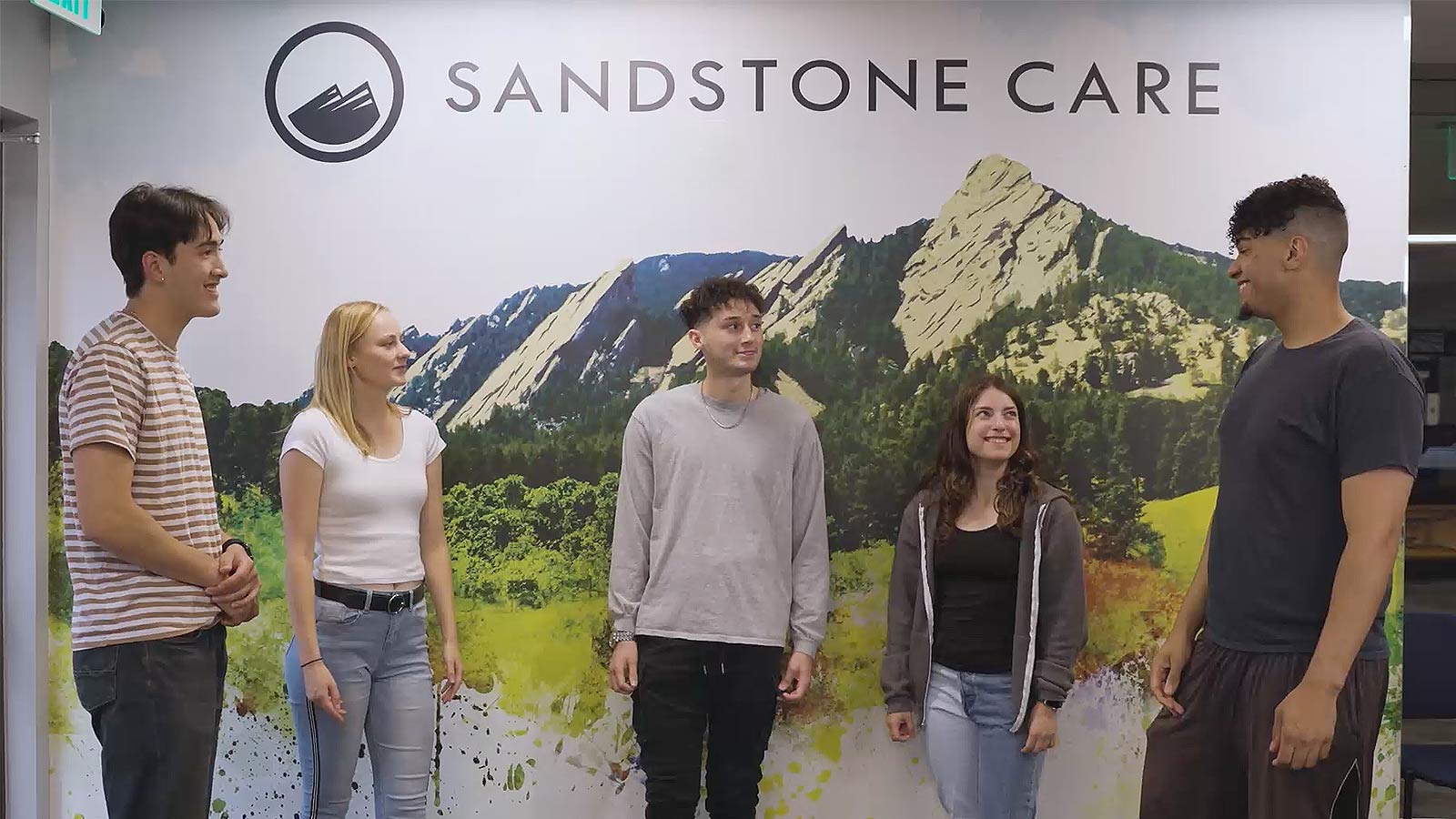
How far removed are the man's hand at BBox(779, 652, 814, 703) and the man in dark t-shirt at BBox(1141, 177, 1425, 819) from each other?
101 centimetres

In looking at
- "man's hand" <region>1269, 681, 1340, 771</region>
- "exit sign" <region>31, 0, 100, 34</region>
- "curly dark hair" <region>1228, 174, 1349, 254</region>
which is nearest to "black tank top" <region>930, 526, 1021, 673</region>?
"man's hand" <region>1269, 681, 1340, 771</region>

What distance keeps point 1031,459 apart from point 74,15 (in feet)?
9.50

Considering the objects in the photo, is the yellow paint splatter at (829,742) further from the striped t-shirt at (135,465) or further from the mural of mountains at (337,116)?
the mural of mountains at (337,116)

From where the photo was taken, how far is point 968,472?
11.0ft

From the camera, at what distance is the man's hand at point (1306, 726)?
2369mm

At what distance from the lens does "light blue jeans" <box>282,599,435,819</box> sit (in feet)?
10.0

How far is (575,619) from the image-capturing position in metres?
3.59

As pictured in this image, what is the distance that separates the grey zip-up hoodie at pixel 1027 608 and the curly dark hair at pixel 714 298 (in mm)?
813

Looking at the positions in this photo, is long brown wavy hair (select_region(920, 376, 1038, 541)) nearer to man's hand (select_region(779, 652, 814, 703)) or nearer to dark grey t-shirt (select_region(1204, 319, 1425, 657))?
man's hand (select_region(779, 652, 814, 703))

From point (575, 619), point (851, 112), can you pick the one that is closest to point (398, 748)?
point (575, 619)

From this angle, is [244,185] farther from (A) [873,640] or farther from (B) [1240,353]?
(B) [1240,353]

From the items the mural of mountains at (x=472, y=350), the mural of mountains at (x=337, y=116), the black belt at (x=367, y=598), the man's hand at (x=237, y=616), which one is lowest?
the black belt at (x=367, y=598)

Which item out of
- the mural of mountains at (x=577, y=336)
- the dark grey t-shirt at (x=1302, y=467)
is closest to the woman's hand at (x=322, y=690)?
the mural of mountains at (x=577, y=336)

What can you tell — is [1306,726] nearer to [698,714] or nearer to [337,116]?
[698,714]
